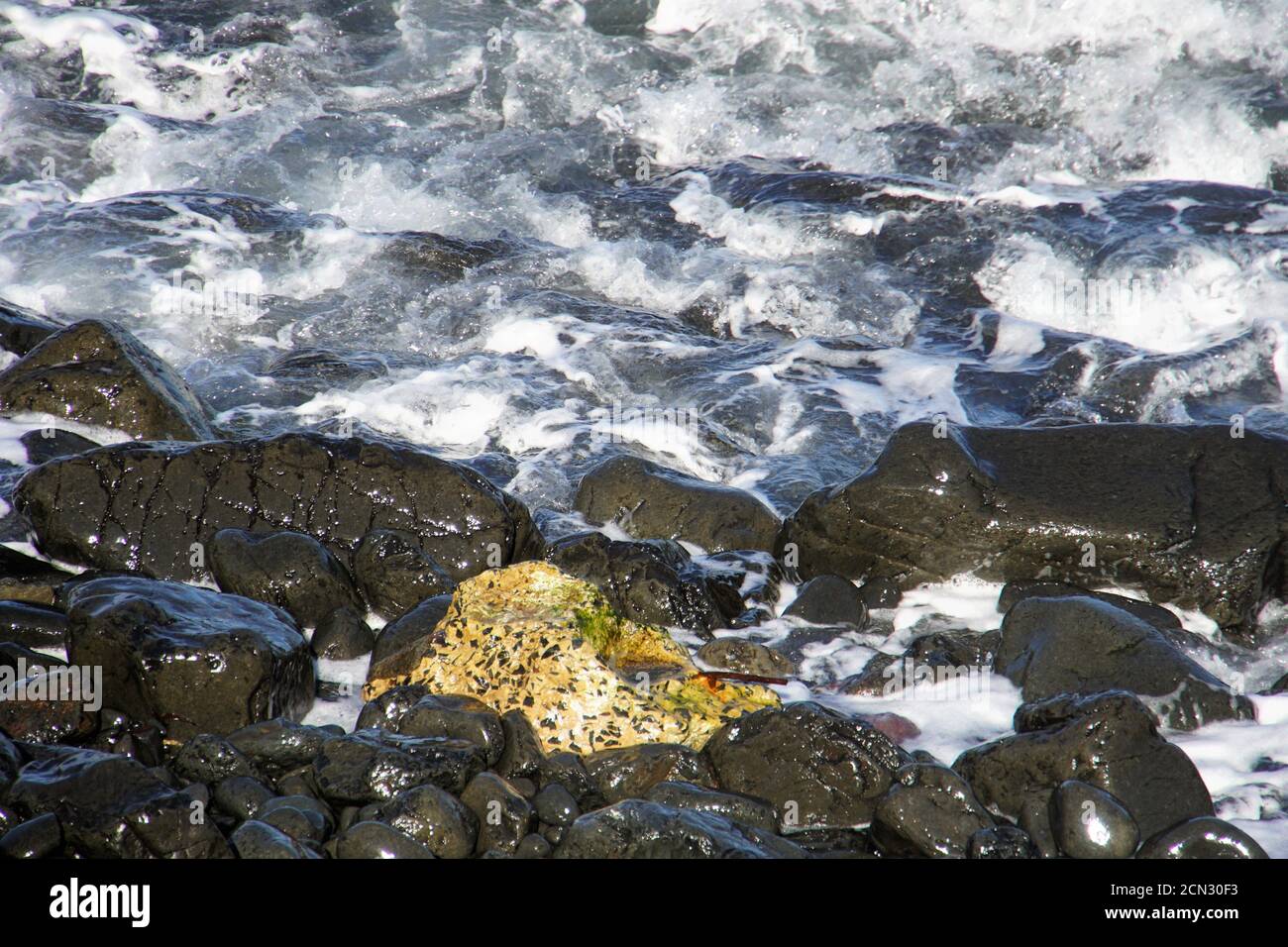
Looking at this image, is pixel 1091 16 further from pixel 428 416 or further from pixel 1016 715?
pixel 1016 715

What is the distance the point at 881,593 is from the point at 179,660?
322cm

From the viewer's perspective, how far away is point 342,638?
4.86 meters

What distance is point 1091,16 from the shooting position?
15.2 m

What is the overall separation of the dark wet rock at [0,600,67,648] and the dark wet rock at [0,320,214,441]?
2048 mm

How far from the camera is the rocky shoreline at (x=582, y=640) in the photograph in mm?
3508

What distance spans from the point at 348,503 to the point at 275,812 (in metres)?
2.33

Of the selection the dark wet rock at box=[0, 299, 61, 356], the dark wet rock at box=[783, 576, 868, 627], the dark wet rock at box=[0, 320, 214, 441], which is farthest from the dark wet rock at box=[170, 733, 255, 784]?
the dark wet rock at box=[0, 299, 61, 356]

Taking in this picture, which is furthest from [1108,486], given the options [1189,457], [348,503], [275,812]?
[275,812]

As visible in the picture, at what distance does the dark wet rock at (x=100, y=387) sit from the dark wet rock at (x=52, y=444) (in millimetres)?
209

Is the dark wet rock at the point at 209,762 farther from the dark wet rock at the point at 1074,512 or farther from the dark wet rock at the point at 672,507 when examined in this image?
the dark wet rock at the point at 1074,512

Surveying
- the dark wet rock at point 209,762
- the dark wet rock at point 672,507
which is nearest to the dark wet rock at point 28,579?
Answer: the dark wet rock at point 209,762

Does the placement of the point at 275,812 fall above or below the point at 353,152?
above

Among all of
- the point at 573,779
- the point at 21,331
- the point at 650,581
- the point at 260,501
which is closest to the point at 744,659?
the point at 650,581
